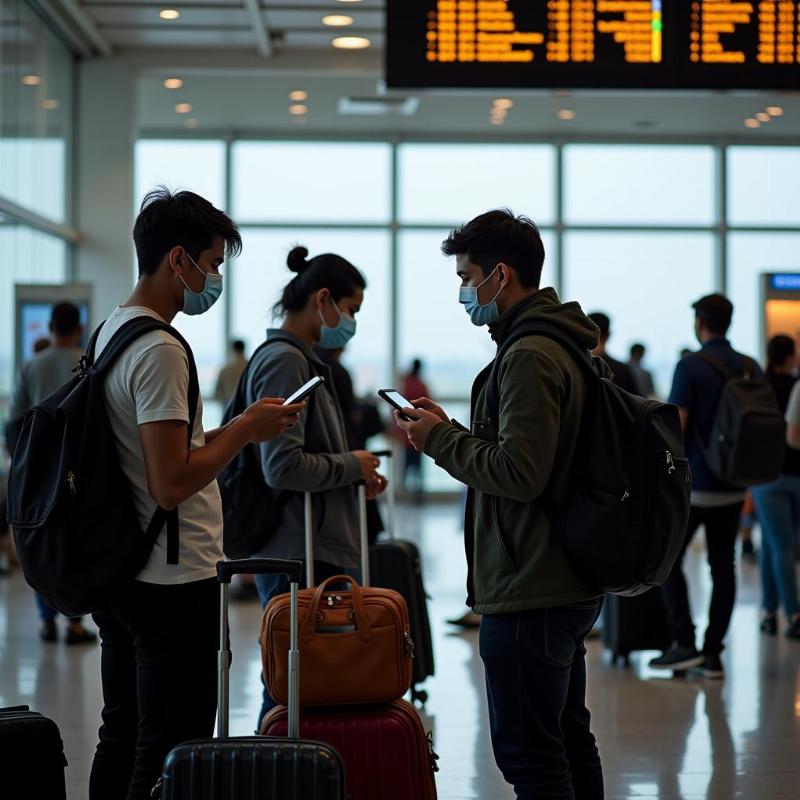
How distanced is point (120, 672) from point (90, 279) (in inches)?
360

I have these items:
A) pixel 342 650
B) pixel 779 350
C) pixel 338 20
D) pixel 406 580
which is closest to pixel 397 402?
pixel 342 650

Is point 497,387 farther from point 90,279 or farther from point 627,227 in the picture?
point 627,227

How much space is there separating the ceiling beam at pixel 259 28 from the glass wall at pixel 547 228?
177 inches

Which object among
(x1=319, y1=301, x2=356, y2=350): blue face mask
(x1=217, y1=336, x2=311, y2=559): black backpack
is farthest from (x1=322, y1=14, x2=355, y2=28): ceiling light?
(x1=217, y1=336, x2=311, y2=559): black backpack

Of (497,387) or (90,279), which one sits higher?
(90,279)

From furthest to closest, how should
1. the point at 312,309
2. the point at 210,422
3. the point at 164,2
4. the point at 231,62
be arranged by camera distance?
the point at 210,422, the point at 231,62, the point at 164,2, the point at 312,309

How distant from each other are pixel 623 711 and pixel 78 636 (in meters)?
2.95

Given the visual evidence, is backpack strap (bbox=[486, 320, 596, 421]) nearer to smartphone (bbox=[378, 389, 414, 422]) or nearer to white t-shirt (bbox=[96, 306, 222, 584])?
smartphone (bbox=[378, 389, 414, 422])

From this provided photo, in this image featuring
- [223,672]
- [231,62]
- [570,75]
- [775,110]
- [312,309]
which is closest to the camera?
[223,672]

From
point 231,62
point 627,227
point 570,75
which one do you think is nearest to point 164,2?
point 231,62

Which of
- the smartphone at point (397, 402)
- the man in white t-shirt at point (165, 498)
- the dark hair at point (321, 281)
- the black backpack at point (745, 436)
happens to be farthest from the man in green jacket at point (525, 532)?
the black backpack at point (745, 436)

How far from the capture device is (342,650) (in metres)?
2.90

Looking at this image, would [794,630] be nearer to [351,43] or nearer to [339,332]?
[339,332]

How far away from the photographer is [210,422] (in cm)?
1508
